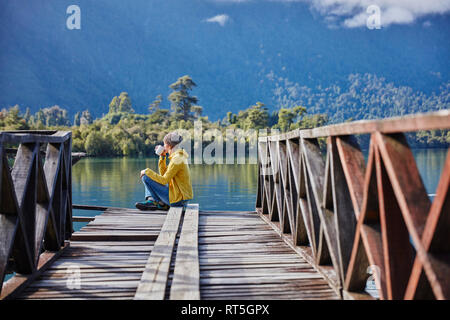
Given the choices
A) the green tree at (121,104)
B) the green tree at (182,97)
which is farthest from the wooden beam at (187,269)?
the green tree at (121,104)

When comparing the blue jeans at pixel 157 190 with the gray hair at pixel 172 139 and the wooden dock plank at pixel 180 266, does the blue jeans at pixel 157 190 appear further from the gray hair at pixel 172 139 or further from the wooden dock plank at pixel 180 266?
the wooden dock plank at pixel 180 266

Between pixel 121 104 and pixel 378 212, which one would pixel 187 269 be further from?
pixel 121 104

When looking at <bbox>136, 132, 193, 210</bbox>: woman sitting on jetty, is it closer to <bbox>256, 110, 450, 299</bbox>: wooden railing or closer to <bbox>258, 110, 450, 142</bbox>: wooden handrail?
<bbox>256, 110, 450, 299</bbox>: wooden railing

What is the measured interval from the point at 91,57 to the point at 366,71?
291 ft

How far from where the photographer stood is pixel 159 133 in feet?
165

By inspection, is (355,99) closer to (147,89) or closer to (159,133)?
(147,89)

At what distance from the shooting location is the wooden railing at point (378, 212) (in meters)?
1.23

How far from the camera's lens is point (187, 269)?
244 cm

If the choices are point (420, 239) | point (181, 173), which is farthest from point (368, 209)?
point (181, 173)

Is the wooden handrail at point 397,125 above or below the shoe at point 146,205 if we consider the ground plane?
above

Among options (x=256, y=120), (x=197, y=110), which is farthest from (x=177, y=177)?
(x=197, y=110)

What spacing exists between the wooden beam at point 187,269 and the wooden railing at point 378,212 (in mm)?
676

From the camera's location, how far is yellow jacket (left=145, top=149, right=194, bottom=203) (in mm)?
4562

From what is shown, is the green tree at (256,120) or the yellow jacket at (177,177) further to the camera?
the green tree at (256,120)
